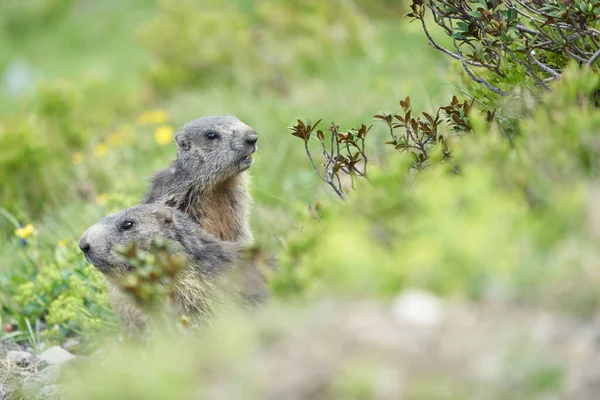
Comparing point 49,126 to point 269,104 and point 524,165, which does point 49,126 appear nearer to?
point 269,104

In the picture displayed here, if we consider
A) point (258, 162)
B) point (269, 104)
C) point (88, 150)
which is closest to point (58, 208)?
point (88, 150)

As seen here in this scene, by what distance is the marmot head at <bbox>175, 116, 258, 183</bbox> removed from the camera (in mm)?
5266

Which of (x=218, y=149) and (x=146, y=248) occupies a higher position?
(x=218, y=149)

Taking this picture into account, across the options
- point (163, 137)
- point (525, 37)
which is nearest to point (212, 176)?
point (525, 37)

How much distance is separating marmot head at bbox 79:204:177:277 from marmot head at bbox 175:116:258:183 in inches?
33.5

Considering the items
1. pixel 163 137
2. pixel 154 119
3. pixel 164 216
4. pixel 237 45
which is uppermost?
pixel 237 45

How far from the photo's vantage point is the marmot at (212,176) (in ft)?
17.3

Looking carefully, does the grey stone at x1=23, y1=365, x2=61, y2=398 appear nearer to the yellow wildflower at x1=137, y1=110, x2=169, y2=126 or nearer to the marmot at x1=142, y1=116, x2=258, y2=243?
the marmot at x1=142, y1=116, x2=258, y2=243

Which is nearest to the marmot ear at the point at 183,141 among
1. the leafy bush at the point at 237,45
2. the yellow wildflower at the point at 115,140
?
the yellow wildflower at the point at 115,140

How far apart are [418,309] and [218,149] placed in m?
3.43

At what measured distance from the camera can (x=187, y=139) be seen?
5.45m

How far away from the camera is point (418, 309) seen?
2.02 meters

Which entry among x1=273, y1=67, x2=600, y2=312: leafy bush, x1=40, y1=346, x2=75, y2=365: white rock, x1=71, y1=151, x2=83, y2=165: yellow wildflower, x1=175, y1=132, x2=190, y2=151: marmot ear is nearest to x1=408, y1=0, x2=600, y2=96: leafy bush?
x1=273, y1=67, x2=600, y2=312: leafy bush

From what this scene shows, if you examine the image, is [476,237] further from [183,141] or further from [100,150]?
[100,150]
